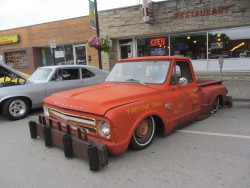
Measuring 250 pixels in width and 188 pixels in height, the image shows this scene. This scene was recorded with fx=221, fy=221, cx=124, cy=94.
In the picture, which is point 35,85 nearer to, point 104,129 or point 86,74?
point 86,74

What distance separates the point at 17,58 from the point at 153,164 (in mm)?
19666

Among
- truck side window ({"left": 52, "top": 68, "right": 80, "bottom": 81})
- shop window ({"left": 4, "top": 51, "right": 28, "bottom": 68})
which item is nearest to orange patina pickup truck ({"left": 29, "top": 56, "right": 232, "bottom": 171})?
truck side window ({"left": 52, "top": 68, "right": 80, "bottom": 81})

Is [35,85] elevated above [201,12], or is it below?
below

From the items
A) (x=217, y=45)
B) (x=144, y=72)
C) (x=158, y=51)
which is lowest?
(x=144, y=72)

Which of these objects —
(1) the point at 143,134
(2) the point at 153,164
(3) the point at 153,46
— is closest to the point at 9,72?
(1) the point at 143,134

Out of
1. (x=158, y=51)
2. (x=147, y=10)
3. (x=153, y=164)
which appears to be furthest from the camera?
(x=158, y=51)

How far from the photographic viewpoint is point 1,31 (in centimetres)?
2012

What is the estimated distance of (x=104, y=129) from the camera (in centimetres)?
319

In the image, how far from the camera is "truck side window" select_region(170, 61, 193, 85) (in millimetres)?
4414

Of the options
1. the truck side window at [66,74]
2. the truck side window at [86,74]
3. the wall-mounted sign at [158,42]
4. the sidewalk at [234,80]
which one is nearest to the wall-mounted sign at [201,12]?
the wall-mounted sign at [158,42]

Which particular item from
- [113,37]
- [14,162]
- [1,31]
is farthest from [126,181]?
[1,31]

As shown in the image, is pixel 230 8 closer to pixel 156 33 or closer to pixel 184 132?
pixel 156 33

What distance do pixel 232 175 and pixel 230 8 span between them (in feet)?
34.2

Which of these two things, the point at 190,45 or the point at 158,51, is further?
the point at 158,51
